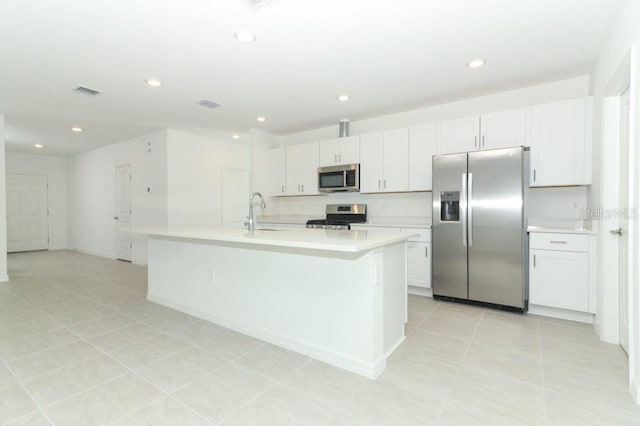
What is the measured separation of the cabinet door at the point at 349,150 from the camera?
4.63 m

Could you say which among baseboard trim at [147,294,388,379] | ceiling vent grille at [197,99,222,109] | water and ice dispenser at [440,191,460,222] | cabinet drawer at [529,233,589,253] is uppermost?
ceiling vent grille at [197,99,222,109]

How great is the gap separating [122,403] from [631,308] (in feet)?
9.96

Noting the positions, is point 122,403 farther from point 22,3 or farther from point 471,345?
point 22,3

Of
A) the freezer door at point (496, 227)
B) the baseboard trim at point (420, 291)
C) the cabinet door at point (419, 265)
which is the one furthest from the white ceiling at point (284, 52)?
the baseboard trim at point (420, 291)

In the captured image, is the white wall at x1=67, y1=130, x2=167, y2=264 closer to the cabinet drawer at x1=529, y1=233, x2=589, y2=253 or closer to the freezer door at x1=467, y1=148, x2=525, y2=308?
the freezer door at x1=467, y1=148, x2=525, y2=308

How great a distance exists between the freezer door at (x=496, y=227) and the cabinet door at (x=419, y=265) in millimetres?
492

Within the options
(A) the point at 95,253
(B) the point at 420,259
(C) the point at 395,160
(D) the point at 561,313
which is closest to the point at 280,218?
(C) the point at 395,160

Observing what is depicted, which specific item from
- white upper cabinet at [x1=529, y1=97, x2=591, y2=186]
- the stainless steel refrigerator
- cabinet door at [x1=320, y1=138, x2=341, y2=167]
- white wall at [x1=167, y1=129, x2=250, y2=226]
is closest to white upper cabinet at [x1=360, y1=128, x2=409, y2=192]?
cabinet door at [x1=320, y1=138, x2=341, y2=167]

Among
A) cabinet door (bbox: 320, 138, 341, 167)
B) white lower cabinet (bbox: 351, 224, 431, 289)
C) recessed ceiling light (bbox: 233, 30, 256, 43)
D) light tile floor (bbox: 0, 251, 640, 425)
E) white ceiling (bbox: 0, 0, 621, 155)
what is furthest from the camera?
cabinet door (bbox: 320, 138, 341, 167)

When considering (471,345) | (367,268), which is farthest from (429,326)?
(367,268)

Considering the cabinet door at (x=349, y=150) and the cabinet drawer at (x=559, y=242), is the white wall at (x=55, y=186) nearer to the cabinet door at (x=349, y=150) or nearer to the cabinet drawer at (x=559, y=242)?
the cabinet door at (x=349, y=150)

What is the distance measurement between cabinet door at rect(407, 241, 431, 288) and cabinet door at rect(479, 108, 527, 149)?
1374 mm

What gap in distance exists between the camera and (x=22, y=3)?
2047mm

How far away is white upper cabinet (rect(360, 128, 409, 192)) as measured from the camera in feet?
13.8
